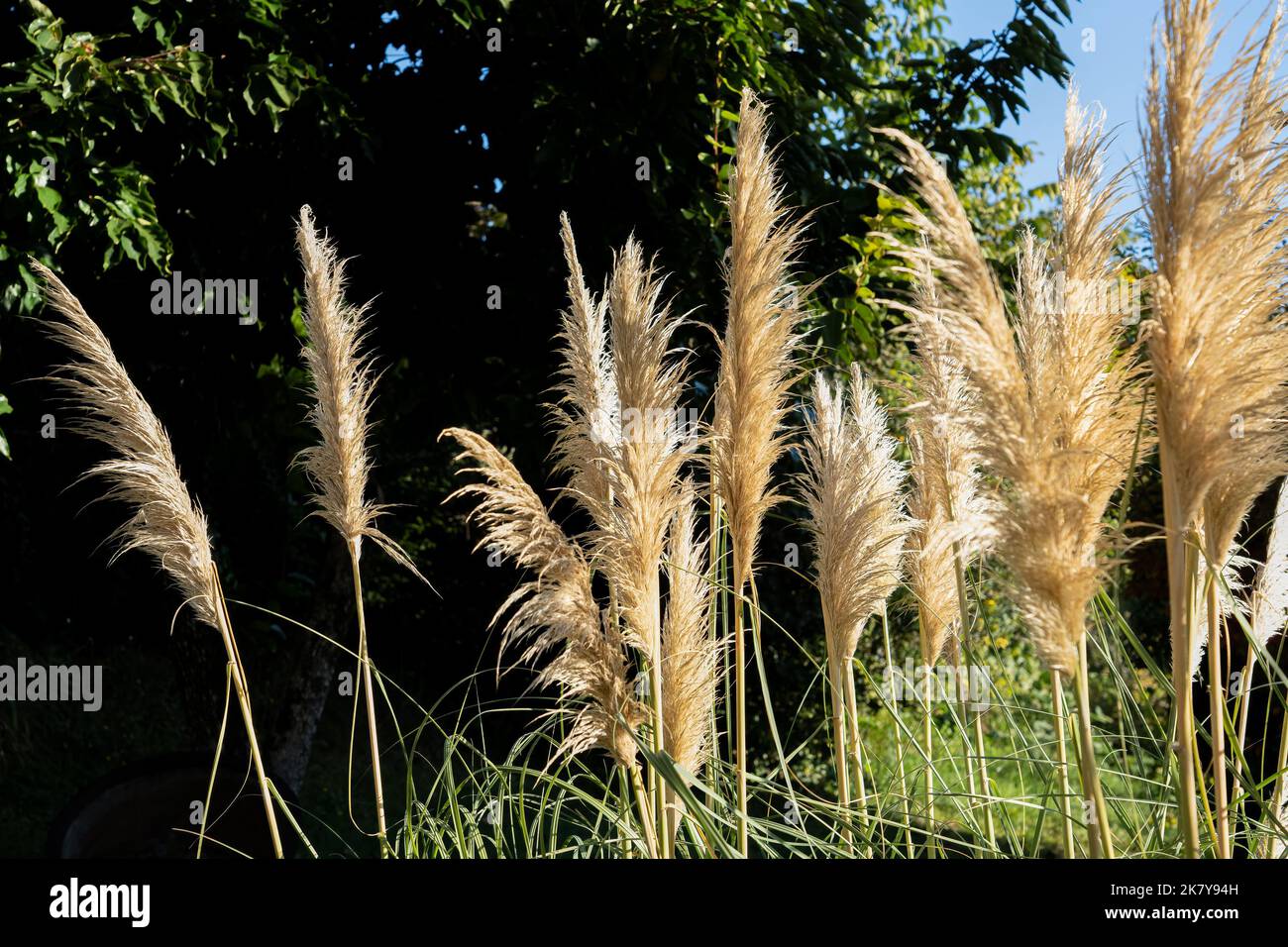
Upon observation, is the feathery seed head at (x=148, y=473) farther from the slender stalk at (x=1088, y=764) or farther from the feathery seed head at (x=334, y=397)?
the slender stalk at (x=1088, y=764)

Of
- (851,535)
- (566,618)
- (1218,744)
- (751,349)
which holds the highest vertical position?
(751,349)

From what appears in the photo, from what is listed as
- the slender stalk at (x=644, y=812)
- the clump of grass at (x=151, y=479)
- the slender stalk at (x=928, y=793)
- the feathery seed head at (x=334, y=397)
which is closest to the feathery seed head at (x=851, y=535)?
the slender stalk at (x=928, y=793)

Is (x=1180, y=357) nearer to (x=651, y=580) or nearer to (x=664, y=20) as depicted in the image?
(x=651, y=580)

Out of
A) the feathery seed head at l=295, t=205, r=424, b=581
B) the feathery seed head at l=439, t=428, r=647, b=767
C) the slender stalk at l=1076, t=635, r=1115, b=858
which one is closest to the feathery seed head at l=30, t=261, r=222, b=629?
the feathery seed head at l=295, t=205, r=424, b=581

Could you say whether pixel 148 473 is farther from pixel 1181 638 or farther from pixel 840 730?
pixel 1181 638

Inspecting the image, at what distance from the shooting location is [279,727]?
21.2 ft

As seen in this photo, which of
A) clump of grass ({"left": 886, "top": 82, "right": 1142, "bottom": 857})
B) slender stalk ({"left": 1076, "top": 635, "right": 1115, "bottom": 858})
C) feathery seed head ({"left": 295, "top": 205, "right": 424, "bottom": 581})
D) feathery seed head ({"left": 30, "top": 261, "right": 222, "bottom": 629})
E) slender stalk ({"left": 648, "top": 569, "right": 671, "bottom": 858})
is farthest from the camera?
feathery seed head ({"left": 295, "top": 205, "right": 424, "bottom": 581})

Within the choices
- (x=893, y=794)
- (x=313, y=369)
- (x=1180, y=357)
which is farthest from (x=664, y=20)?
(x=1180, y=357)

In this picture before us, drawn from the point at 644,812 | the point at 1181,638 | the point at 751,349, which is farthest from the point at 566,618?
the point at 1181,638

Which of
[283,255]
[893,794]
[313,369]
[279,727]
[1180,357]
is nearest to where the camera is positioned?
[1180,357]

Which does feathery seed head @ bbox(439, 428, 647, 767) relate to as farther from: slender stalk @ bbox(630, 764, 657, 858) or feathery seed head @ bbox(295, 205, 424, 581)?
feathery seed head @ bbox(295, 205, 424, 581)

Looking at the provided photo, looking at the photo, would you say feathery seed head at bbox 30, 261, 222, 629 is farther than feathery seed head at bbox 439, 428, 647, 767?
Yes

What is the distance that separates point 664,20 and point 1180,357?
14.0 ft

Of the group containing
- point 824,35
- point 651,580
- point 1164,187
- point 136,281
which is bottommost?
point 651,580
